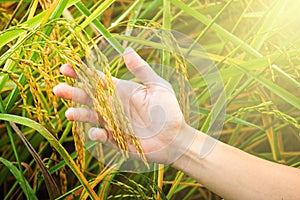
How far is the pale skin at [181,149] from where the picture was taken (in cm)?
89

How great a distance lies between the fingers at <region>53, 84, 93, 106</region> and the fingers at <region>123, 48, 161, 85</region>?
0.09 meters

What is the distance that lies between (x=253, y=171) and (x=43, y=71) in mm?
450

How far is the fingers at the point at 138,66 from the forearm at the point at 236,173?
0.43 feet

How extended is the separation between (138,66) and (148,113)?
0.08 meters

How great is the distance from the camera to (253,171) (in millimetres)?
948

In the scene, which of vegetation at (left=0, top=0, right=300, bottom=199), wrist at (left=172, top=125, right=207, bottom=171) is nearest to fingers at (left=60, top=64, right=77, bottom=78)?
vegetation at (left=0, top=0, right=300, bottom=199)

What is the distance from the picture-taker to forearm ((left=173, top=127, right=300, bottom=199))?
3.05 ft

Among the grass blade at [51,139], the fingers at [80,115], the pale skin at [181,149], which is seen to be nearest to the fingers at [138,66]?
the pale skin at [181,149]

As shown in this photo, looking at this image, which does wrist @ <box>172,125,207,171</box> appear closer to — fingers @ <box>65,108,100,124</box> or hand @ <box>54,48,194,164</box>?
hand @ <box>54,48,194,164</box>

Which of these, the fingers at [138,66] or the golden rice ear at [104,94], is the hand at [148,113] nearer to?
the fingers at [138,66]

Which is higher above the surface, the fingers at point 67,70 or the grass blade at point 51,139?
the fingers at point 67,70

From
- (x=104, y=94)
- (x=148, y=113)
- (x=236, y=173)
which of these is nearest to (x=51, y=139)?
(x=104, y=94)

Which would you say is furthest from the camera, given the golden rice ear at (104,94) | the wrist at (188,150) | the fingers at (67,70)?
the wrist at (188,150)

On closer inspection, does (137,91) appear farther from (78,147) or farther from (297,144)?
(297,144)
